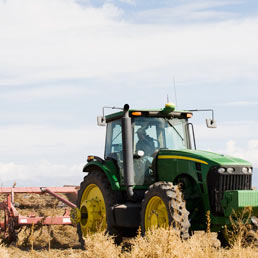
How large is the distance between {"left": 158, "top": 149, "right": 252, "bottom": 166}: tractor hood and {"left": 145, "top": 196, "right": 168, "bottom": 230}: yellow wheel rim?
95 centimetres

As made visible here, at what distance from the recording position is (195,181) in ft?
29.6

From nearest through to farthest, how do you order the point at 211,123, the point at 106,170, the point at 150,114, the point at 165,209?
the point at 165,209
the point at 150,114
the point at 106,170
the point at 211,123

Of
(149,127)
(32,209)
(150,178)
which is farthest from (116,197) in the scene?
(32,209)

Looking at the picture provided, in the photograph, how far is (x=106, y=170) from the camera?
32.6 ft

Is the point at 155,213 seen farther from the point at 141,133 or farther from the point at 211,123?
the point at 211,123

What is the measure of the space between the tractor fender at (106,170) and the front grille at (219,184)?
1.72 meters

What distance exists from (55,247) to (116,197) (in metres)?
2.12

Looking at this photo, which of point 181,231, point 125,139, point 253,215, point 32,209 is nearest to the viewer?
point 181,231

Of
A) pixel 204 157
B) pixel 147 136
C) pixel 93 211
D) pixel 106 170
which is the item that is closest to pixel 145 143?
pixel 147 136

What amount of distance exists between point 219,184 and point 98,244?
7.37 feet

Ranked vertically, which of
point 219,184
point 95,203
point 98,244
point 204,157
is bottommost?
point 98,244

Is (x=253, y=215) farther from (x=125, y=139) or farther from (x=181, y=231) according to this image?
(x=125, y=139)

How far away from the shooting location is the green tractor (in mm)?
8477

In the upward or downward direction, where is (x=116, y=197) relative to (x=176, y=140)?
downward
